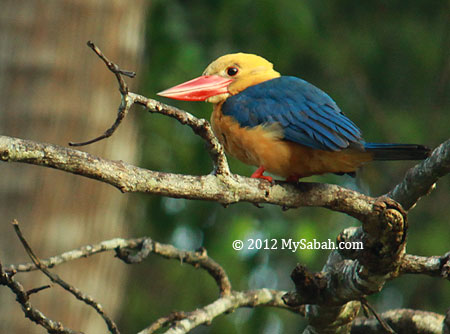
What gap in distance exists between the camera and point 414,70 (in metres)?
7.79

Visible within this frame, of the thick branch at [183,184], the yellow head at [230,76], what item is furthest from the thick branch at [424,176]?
the yellow head at [230,76]

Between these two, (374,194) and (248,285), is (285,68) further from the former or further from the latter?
(248,285)

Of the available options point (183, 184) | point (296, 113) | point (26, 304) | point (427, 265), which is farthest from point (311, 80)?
point (26, 304)

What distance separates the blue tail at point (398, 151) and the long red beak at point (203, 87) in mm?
885

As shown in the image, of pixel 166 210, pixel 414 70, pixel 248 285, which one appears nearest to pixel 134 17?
pixel 166 210

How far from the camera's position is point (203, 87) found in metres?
3.59

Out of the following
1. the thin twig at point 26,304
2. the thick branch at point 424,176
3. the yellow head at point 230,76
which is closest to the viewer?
the thin twig at point 26,304

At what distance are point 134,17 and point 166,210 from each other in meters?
2.02

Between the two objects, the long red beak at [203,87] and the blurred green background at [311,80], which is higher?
the blurred green background at [311,80]

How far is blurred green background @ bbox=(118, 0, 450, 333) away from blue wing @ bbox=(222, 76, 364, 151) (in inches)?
83.5

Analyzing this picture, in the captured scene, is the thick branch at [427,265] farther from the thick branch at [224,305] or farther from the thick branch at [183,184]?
the thick branch at [224,305]

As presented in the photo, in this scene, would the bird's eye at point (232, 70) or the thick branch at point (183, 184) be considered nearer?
the thick branch at point (183, 184)

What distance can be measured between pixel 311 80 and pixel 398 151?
4.63m

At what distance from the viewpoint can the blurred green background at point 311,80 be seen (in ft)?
20.2
